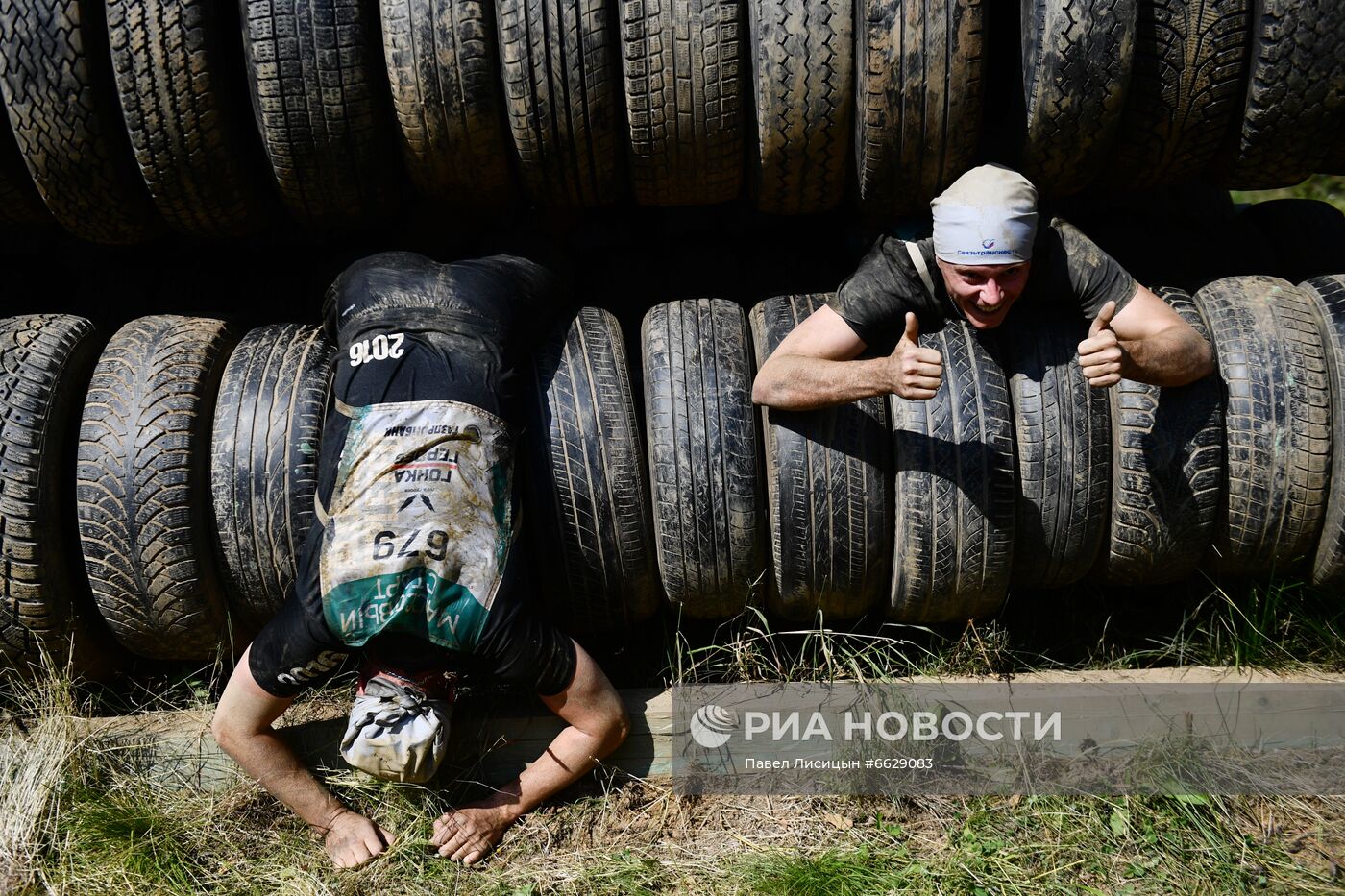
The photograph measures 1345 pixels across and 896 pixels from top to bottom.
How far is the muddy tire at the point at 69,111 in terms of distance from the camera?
10.5ft

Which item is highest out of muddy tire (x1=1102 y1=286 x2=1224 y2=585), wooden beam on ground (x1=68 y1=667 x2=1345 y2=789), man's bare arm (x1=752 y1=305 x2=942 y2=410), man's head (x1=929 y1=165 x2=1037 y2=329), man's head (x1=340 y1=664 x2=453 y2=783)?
man's head (x1=929 y1=165 x2=1037 y2=329)

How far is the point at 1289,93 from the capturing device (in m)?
3.40

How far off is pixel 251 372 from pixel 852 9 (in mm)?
2172

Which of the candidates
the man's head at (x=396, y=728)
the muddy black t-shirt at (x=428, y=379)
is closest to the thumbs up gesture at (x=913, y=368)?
the muddy black t-shirt at (x=428, y=379)

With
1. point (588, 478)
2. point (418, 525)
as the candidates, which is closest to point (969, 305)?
point (588, 478)

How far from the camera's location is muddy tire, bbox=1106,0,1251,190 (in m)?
3.31

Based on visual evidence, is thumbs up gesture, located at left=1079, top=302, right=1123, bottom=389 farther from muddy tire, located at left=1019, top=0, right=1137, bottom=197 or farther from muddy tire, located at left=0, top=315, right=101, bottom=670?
muddy tire, located at left=0, top=315, right=101, bottom=670

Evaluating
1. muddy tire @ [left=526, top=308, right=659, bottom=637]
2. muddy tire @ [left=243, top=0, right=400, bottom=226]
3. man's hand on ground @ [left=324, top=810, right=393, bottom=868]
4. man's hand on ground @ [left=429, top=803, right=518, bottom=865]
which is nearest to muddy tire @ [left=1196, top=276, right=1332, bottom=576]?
muddy tire @ [left=526, top=308, right=659, bottom=637]

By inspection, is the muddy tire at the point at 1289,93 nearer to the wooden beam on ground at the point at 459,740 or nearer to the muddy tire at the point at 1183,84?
the muddy tire at the point at 1183,84

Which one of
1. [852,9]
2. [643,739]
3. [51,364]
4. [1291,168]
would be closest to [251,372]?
[51,364]

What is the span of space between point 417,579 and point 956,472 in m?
1.66

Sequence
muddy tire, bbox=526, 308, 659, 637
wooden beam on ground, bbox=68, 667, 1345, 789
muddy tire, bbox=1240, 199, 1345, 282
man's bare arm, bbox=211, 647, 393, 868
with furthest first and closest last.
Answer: muddy tire, bbox=1240, 199, 1345, 282 < wooden beam on ground, bbox=68, 667, 1345, 789 < muddy tire, bbox=526, 308, 659, 637 < man's bare arm, bbox=211, 647, 393, 868

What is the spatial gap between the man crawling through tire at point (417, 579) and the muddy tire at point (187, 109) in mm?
504

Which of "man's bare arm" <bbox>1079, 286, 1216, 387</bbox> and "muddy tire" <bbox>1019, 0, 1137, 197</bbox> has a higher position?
"muddy tire" <bbox>1019, 0, 1137, 197</bbox>
